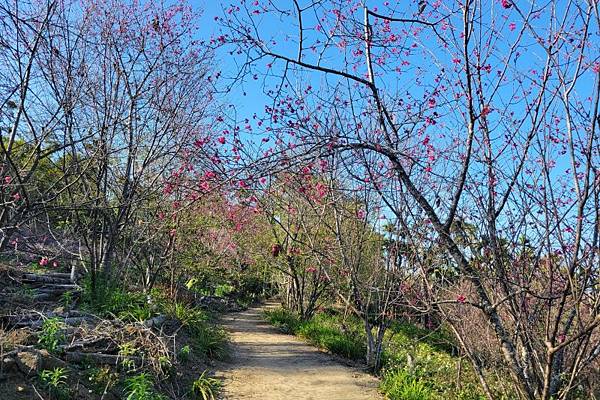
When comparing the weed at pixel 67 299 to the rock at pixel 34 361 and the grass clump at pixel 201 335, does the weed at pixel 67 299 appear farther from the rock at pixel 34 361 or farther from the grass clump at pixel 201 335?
the rock at pixel 34 361

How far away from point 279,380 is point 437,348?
250 inches

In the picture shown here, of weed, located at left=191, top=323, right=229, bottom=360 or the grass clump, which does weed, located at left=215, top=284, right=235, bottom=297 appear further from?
weed, located at left=191, top=323, right=229, bottom=360

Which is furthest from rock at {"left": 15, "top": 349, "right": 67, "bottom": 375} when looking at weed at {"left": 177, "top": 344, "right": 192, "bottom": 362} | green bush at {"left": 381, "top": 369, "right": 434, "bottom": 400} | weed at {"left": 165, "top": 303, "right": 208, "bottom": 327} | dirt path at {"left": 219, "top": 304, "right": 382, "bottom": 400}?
green bush at {"left": 381, "top": 369, "right": 434, "bottom": 400}

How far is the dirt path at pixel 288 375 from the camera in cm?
613

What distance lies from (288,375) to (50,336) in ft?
11.0

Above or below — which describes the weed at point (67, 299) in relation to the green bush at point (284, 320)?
above

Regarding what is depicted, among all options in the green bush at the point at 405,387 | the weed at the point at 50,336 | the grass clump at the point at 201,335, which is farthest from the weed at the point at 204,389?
the green bush at the point at 405,387

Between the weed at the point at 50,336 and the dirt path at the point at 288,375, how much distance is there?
1960 millimetres

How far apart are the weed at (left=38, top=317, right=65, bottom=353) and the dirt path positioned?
1.96 metres

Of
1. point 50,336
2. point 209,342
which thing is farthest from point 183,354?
point 50,336

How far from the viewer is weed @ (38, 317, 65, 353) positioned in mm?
4922

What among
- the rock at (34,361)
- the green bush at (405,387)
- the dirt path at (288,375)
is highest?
the rock at (34,361)

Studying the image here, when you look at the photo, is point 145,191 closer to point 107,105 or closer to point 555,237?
point 107,105

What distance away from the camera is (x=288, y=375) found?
7.09 metres
